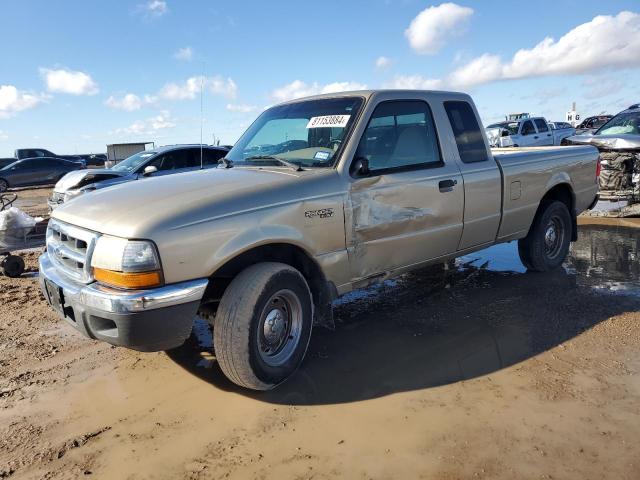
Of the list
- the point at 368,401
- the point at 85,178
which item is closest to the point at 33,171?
the point at 85,178

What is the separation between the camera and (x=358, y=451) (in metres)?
2.75

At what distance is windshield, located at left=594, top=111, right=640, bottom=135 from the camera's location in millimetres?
10452

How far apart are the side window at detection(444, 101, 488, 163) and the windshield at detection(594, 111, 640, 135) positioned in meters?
7.23

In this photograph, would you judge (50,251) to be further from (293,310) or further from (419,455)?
(419,455)

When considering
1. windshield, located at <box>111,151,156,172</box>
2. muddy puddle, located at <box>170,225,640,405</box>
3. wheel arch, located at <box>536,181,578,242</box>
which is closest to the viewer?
muddy puddle, located at <box>170,225,640,405</box>

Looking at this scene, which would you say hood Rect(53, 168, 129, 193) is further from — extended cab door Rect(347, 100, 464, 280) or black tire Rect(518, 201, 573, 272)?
black tire Rect(518, 201, 573, 272)

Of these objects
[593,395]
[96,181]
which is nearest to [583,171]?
[593,395]

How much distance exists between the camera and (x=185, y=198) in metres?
3.24

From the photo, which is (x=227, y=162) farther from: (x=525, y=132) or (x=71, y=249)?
(x=525, y=132)

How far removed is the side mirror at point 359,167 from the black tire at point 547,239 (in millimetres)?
2938

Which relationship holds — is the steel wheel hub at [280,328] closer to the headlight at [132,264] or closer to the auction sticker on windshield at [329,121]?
the headlight at [132,264]

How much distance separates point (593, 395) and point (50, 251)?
391 cm

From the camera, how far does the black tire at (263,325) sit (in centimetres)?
315

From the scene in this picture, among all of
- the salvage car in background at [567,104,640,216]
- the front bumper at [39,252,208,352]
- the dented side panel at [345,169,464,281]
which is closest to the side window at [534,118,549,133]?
the salvage car in background at [567,104,640,216]
